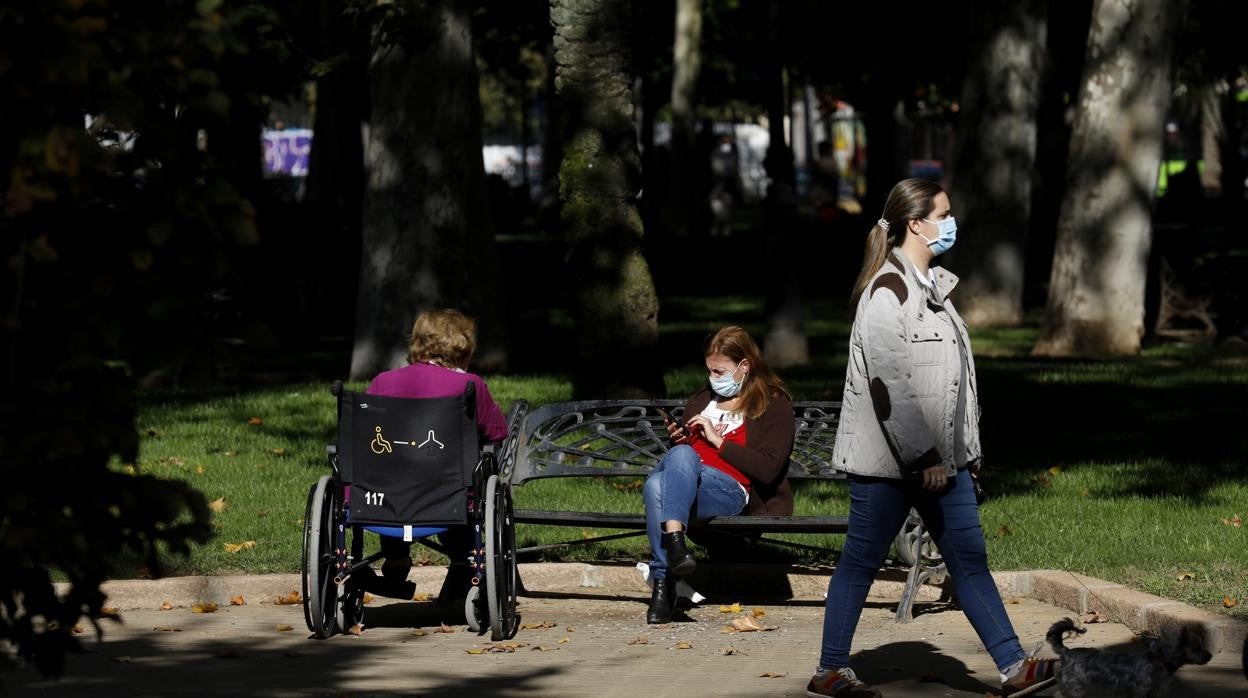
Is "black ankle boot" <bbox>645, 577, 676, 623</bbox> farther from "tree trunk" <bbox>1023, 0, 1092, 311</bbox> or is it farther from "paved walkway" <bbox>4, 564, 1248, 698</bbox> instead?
"tree trunk" <bbox>1023, 0, 1092, 311</bbox>

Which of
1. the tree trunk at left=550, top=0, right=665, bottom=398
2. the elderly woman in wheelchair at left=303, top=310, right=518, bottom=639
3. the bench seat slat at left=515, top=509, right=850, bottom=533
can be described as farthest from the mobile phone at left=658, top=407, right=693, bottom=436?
the tree trunk at left=550, top=0, right=665, bottom=398

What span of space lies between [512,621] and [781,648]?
1.05m

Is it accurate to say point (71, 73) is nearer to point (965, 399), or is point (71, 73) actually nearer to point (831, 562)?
point (965, 399)

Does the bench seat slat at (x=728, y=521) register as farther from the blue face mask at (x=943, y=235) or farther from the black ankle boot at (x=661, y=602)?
the blue face mask at (x=943, y=235)

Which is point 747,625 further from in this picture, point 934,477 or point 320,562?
point 934,477

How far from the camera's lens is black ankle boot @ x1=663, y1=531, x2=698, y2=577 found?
7.63 metres

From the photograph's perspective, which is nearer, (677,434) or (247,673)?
(247,673)

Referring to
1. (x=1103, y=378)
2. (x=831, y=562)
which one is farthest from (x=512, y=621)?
(x=1103, y=378)

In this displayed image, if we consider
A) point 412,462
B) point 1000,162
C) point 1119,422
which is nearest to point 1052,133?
point 1000,162

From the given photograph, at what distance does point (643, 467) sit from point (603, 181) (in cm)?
308

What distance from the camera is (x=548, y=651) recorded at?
729 centimetres

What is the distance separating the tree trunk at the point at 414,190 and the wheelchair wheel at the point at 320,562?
762 centimetres

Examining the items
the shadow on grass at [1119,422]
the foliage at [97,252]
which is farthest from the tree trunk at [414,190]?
the foliage at [97,252]

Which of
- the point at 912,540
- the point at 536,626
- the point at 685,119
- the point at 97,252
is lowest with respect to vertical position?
the point at 536,626
